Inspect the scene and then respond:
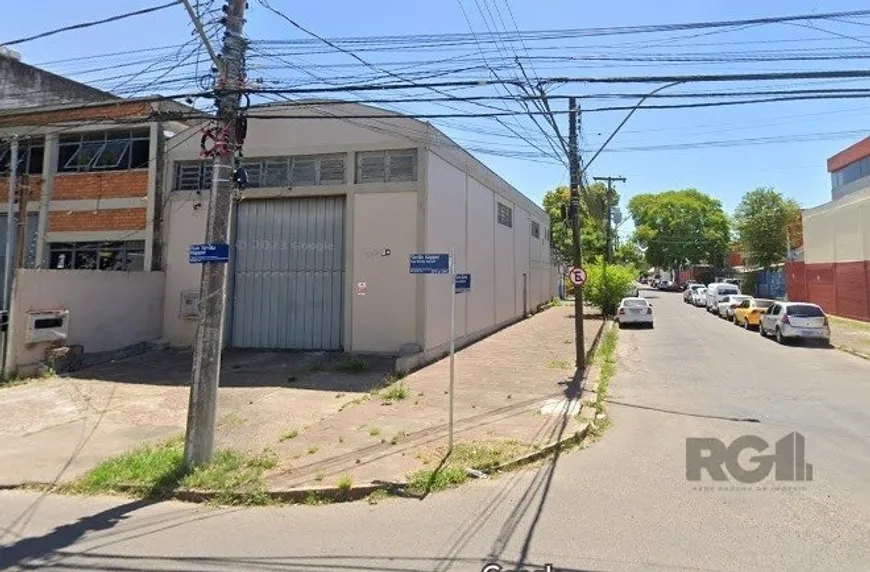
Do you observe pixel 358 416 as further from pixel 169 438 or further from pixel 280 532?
pixel 280 532

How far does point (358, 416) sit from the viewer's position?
936 cm

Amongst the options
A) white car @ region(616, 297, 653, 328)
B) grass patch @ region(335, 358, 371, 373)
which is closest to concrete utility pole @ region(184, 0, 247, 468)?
grass patch @ region(335, 358, 371, 373)

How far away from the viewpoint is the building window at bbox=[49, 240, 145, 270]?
1678 cm

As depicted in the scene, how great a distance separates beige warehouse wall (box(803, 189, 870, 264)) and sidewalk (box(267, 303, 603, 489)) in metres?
19.1

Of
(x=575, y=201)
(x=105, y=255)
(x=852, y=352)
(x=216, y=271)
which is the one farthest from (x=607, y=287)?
(x=216, y=271)

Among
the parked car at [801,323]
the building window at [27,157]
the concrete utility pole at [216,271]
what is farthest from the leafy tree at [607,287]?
the concrete utility pole at [216,271]

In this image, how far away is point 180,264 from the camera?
53.8 feet

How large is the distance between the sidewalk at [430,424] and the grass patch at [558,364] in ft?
0.09

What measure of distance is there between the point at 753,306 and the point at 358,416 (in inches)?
910

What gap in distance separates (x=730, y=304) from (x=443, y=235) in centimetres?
2080

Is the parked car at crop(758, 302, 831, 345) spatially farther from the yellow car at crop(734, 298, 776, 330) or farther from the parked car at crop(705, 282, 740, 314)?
the parked car at crop(705, 282, 740, 314)

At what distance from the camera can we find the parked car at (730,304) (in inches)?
1144

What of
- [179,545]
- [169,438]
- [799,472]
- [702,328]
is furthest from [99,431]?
[702,328]

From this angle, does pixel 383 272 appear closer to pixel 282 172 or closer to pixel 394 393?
pixel 282 172
